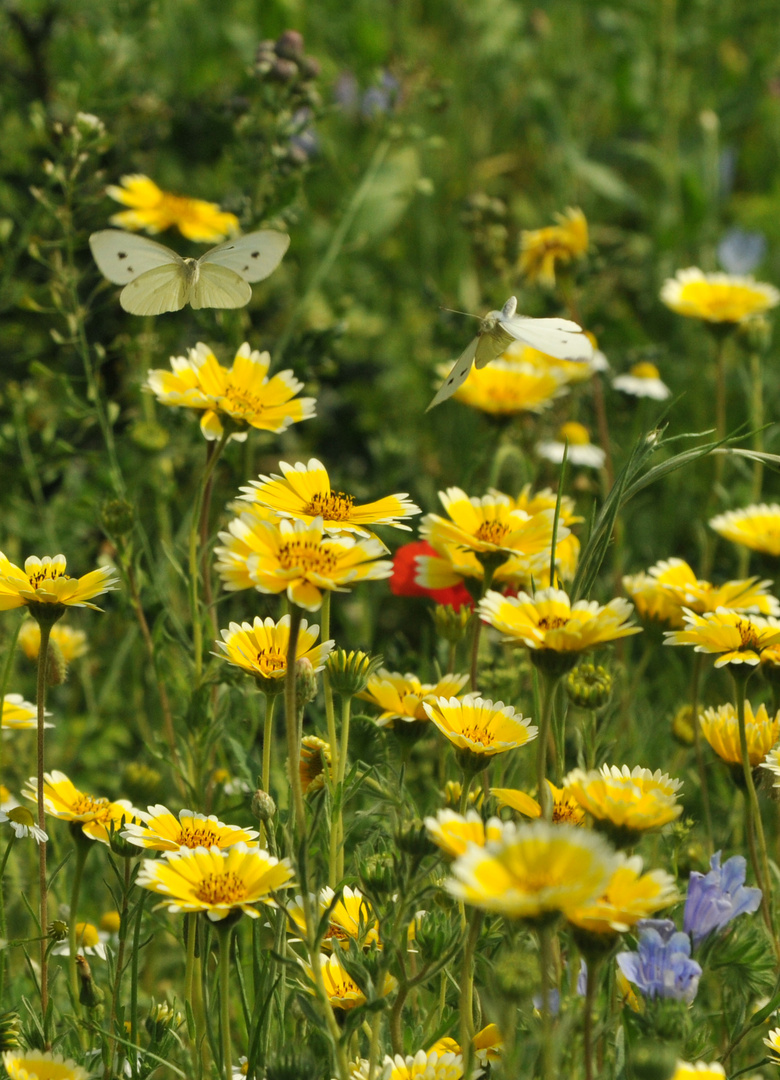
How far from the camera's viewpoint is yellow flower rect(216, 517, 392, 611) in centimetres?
92

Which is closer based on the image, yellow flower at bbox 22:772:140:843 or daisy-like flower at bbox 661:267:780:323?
yellow flower at bbox 22:772:140:843

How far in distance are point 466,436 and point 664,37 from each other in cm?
138

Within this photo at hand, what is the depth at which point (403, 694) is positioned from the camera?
1.26 m

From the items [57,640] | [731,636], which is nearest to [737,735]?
[731,636]

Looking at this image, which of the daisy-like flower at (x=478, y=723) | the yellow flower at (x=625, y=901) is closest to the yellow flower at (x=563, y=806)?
the daisy-like flower at (x=478, y=723)

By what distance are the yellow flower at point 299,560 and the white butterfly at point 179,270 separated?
1.73 ft

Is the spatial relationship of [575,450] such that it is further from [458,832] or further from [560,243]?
[458,832]

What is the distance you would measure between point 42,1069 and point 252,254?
2.94ft

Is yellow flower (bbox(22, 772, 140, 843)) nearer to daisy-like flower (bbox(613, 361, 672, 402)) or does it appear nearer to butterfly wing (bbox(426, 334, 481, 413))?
butterfly wing (bbox(426, 334, 481, 413))

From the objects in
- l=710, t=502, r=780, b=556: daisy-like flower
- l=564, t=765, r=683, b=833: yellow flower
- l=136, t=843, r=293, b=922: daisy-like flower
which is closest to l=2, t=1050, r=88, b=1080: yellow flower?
→ l=136, t=843, r=293, b=922: daisy-like flower

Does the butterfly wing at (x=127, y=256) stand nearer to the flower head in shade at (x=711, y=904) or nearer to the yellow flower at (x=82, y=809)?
the yellow flower at (x=82, y=809)

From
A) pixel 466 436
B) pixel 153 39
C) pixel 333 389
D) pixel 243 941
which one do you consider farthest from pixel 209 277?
pixel 153 39

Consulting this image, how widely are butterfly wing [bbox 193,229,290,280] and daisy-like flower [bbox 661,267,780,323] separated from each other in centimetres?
87

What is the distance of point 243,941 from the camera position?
4.77 ft
